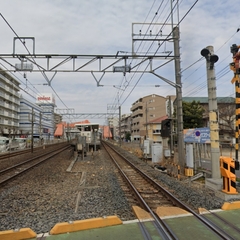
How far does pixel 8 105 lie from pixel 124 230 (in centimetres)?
6904

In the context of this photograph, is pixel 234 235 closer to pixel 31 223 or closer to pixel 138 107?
pixel 31 223

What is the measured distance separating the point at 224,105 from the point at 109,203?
3433cm

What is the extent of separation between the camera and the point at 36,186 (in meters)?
9.28

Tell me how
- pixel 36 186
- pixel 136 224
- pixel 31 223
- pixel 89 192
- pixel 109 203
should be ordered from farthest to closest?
1. pixel 36 186
2. pixel 89 192
3. pixel 109 203
4. pixel 31 223
5. pixel 136 224

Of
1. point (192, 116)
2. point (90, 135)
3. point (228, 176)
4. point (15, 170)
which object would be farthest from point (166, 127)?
point (192, 116)

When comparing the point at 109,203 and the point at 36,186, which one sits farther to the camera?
the point at 36,186

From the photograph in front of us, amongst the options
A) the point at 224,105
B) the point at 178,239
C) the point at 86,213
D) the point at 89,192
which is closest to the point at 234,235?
the point at 178,239

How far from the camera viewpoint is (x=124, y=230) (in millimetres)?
4203

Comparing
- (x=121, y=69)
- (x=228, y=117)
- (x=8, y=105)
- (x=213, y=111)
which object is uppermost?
(x=8, y=105)

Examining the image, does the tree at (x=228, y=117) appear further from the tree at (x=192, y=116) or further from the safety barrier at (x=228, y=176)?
the safety barrier at (x=228, y=176)

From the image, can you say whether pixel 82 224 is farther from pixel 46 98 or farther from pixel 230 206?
pixel 46 98

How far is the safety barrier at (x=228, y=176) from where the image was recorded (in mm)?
6437

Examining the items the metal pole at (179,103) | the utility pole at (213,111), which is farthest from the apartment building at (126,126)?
the utility pole at (213,111)

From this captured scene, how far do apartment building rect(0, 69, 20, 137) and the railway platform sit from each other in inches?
2396
